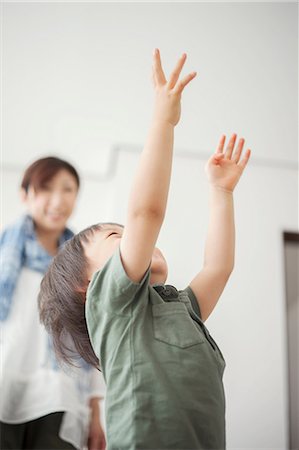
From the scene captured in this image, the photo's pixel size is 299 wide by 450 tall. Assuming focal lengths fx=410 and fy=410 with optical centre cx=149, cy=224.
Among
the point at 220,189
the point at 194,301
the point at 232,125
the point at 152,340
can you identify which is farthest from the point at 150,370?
the point at 232,125

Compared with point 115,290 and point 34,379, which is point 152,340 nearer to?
point 115,290

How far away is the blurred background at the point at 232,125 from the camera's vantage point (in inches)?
27.5

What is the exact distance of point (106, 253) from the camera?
603mm

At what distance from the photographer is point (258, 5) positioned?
0.78 metres

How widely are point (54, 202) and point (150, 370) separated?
573 millimetres

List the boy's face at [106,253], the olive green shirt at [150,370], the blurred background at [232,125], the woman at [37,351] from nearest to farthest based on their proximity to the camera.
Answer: the olive green shirt at [150,370] < the boy's face at [106,253] < the blurred background at [232,125] < the woman at [37,351]

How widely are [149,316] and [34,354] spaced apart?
1.78ft

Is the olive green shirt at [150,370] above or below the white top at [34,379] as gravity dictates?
above

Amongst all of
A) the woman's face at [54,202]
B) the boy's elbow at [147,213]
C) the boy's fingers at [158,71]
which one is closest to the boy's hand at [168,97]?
the boy's fingers at [158,71]

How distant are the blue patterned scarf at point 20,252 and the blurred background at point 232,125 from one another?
23 centimetres

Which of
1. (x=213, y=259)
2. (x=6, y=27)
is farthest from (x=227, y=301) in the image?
(x=6, y=27)

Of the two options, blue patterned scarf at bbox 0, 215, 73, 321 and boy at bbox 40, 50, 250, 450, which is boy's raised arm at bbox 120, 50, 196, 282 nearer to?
boy at bbox 40, 50, 250, 450

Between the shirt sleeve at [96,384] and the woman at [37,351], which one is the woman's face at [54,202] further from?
the shirt sleeve at [96,384]

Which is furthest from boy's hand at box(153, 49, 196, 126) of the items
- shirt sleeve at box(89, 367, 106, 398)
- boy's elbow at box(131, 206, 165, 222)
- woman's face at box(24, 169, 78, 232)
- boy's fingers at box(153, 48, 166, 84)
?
shirt sleeve at box(89, 367, 106, 398)
